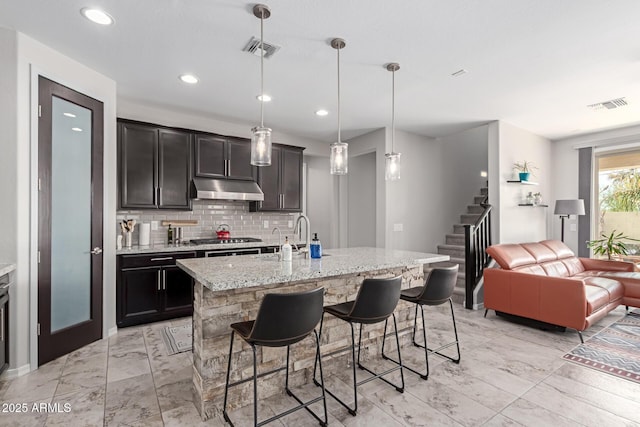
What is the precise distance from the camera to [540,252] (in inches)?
180

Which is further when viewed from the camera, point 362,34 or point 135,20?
point 362,34

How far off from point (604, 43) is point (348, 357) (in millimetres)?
3426

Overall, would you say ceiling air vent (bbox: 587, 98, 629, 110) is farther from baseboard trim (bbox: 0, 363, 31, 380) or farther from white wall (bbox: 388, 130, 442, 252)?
baseboard trim (bbox: 0, 363, 31, 380)

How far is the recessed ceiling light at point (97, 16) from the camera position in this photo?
227cm

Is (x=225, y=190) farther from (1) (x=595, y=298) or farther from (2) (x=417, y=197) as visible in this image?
(1) (x=595, y=298)

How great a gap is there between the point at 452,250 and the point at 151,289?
190 inches

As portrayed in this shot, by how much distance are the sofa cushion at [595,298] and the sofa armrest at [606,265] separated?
4.33 ft

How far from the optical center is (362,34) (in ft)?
8.38

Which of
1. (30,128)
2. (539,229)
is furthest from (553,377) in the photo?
(30,128)

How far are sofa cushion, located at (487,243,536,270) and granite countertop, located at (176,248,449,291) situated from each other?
65.9 inches

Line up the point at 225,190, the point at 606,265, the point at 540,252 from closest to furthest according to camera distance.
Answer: the point at 225,190 < the point at 540,252 < the point at 606,265

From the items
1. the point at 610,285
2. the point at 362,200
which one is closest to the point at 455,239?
the point at 362,200

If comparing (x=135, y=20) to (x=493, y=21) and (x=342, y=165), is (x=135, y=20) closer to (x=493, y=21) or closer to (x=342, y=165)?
(x=342, y=165)

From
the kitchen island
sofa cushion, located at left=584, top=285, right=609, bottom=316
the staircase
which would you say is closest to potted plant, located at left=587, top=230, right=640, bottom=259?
sofa cushion, located at left=584, top=285, right=609, bottom=316
